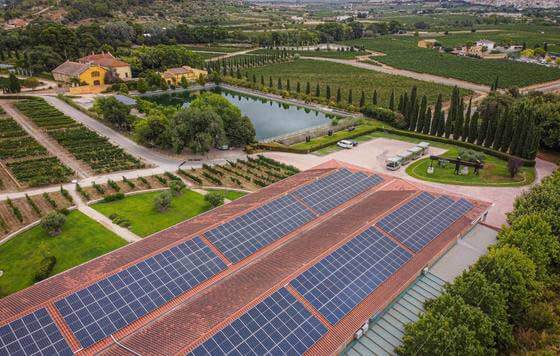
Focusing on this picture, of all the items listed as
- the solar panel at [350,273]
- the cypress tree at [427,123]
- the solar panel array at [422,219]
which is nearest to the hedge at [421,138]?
the cypress tree at [427,123]

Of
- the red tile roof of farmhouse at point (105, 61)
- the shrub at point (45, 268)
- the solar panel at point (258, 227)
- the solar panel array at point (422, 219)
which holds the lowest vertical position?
the shrub at point (45, 268)

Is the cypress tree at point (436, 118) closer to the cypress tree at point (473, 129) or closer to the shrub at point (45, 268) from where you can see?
the cypress tree at point (473, 129)

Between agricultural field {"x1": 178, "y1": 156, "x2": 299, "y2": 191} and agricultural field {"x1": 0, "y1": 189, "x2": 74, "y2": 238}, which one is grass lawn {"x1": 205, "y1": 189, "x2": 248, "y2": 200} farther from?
agricultural field {"x1": 0, "y1": 189, "x2": 74, "y2": 238}

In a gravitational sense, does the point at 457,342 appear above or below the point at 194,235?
below

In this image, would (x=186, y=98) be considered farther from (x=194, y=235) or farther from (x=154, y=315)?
(x=154, y=315)

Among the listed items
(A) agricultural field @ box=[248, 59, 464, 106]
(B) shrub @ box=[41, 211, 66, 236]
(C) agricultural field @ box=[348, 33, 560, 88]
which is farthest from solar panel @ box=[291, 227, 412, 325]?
(C) agricultural field @ box=[348, 33, 560, 88]

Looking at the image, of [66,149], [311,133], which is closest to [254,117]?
[311,133]

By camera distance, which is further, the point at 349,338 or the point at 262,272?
the point at 262,272
